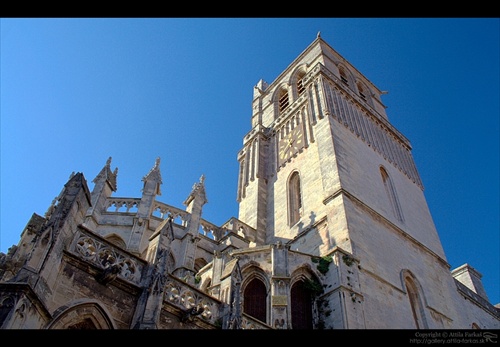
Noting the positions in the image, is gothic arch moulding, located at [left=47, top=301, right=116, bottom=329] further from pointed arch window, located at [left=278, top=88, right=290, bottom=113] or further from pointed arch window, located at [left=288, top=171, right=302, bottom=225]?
pointed arch window, located at [left=278, top=88, right=290, bottom=113]

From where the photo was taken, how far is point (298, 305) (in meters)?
15.4

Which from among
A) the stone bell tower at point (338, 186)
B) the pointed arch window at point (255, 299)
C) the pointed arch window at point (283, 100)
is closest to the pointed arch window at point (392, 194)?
the stone bell tower at point (338, 186)

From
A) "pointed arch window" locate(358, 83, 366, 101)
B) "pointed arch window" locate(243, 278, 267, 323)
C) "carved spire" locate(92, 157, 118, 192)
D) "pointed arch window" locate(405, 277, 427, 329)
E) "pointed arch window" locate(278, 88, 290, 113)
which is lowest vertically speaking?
"pointed arch window" locate(243, 278, 267, 323)

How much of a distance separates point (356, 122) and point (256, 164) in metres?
6.52

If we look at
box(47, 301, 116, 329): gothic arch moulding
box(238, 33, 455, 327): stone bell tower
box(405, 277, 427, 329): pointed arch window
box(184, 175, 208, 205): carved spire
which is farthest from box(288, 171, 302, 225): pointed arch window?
box(47, 301, 116, 329): gothic arch moulding

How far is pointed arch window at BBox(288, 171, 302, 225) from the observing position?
71.8 feet

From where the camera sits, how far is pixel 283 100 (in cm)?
3238

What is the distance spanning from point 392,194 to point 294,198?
5475mm

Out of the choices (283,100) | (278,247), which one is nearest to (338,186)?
(278,247)

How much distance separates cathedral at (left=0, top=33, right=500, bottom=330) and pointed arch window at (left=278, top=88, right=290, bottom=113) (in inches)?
4.9

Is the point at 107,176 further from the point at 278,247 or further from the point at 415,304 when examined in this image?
the point at 415,304

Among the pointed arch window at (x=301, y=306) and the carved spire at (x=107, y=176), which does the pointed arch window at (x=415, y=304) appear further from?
the carved spire at (x=107, y=176)
